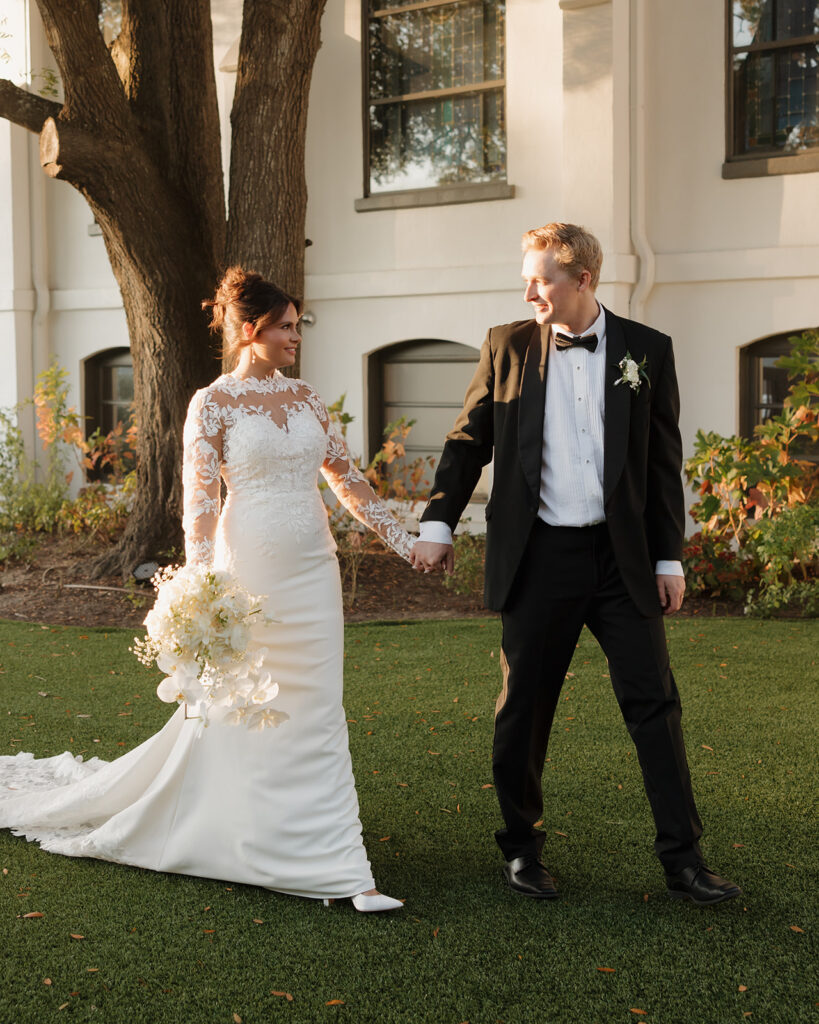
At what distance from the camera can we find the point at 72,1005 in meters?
3.22

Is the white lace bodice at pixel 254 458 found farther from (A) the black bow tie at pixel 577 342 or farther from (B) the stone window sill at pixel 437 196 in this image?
(B) the stone window sill at pixel 437 196

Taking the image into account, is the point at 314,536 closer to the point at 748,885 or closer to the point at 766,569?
the point at 748,885

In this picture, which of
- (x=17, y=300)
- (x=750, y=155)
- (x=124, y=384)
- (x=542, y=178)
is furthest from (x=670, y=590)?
(x=17, y=300)

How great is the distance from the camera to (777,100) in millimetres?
10211

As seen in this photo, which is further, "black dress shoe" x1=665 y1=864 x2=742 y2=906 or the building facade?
the building facade

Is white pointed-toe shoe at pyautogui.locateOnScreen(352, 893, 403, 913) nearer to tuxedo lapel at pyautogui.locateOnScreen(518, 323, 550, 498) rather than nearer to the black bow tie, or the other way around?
tuxedo lapel at pyautogui.locateOnScreen(518, 323, 550, 498)

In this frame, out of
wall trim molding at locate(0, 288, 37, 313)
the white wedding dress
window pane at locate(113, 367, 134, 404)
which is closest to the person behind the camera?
the white wedding dress

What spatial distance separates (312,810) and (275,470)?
1.19 metres

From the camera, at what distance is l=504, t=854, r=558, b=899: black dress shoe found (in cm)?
386

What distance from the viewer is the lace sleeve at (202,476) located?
4.04 m

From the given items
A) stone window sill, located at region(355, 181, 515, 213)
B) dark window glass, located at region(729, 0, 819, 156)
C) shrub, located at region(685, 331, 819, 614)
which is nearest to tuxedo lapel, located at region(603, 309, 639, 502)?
shrub, located at region(685, 331, 819, 614)

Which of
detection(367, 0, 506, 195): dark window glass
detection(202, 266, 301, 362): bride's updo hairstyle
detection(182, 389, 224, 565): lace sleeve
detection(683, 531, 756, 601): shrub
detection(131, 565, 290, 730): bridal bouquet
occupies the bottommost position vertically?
detection(683, 531, 756, 601): shrub

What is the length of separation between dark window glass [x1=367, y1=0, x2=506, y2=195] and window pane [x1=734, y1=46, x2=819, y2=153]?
7.41ft

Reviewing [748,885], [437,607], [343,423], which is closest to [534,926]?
[748,885]
